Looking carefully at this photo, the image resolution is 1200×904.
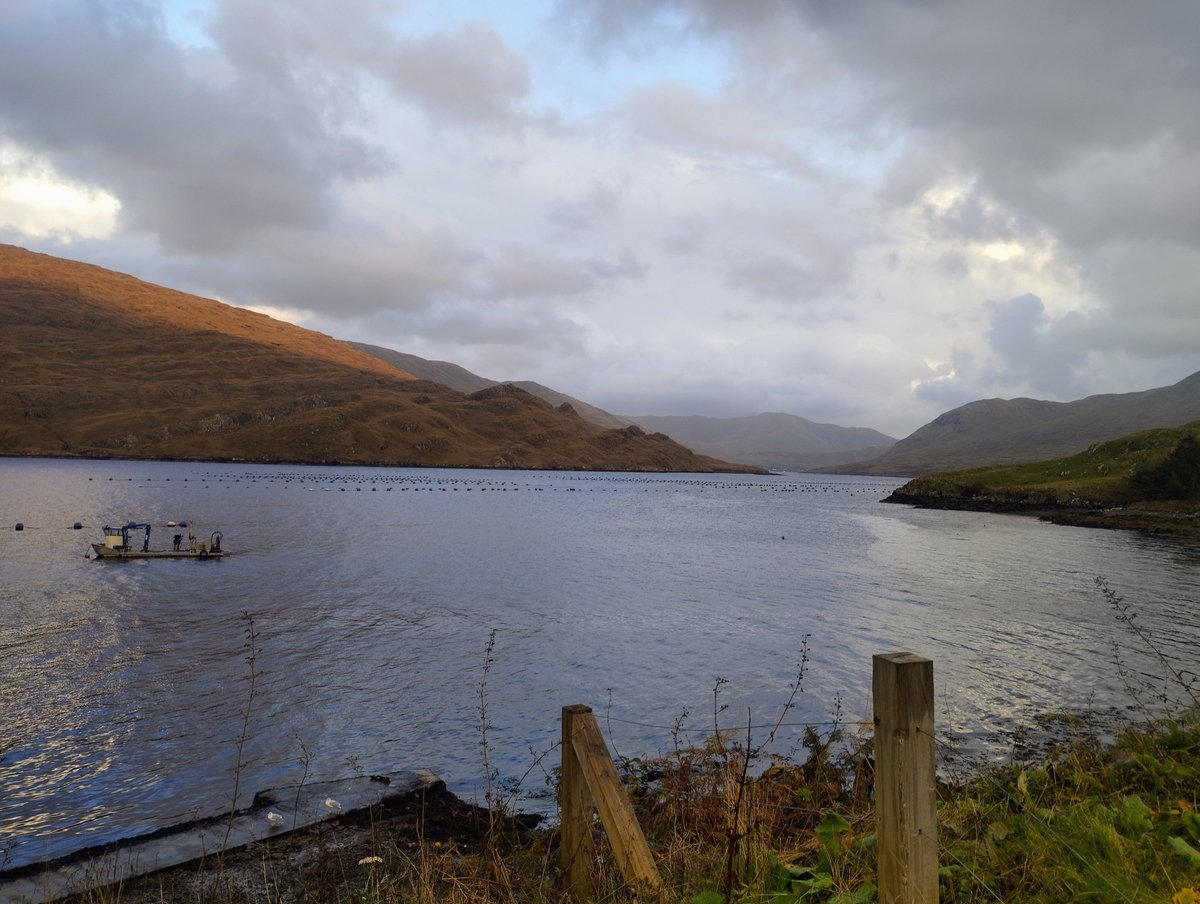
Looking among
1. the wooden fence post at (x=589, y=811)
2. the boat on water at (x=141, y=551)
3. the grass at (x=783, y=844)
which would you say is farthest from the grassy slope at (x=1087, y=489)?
the wooden fence post at (x=589, y=811)

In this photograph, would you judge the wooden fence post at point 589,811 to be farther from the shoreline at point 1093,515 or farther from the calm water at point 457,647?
the shoreline at point 1093,515

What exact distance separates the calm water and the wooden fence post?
583 cm

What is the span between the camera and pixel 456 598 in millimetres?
25812

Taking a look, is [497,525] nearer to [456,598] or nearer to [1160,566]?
[456,598]

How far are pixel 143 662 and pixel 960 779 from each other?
16.9m

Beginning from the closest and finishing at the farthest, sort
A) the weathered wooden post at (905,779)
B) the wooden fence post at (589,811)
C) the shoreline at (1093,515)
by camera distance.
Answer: the weathered wooden post at (905,779) → the wooden fence post at (589,811) → the shoreline at (1093,515)

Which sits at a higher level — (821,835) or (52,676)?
(821,835)

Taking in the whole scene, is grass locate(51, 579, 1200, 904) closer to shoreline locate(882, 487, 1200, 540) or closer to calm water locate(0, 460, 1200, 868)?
calm water locate(0, 460, 1200, 868)

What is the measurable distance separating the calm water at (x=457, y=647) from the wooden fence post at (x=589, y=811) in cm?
583

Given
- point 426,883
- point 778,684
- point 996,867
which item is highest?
point 996,867

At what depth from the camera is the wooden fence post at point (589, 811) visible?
4918 mm

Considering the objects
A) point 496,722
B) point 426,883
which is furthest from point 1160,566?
point 426,883

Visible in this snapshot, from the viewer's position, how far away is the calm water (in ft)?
37.7

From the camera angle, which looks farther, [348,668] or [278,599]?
[278,599]
